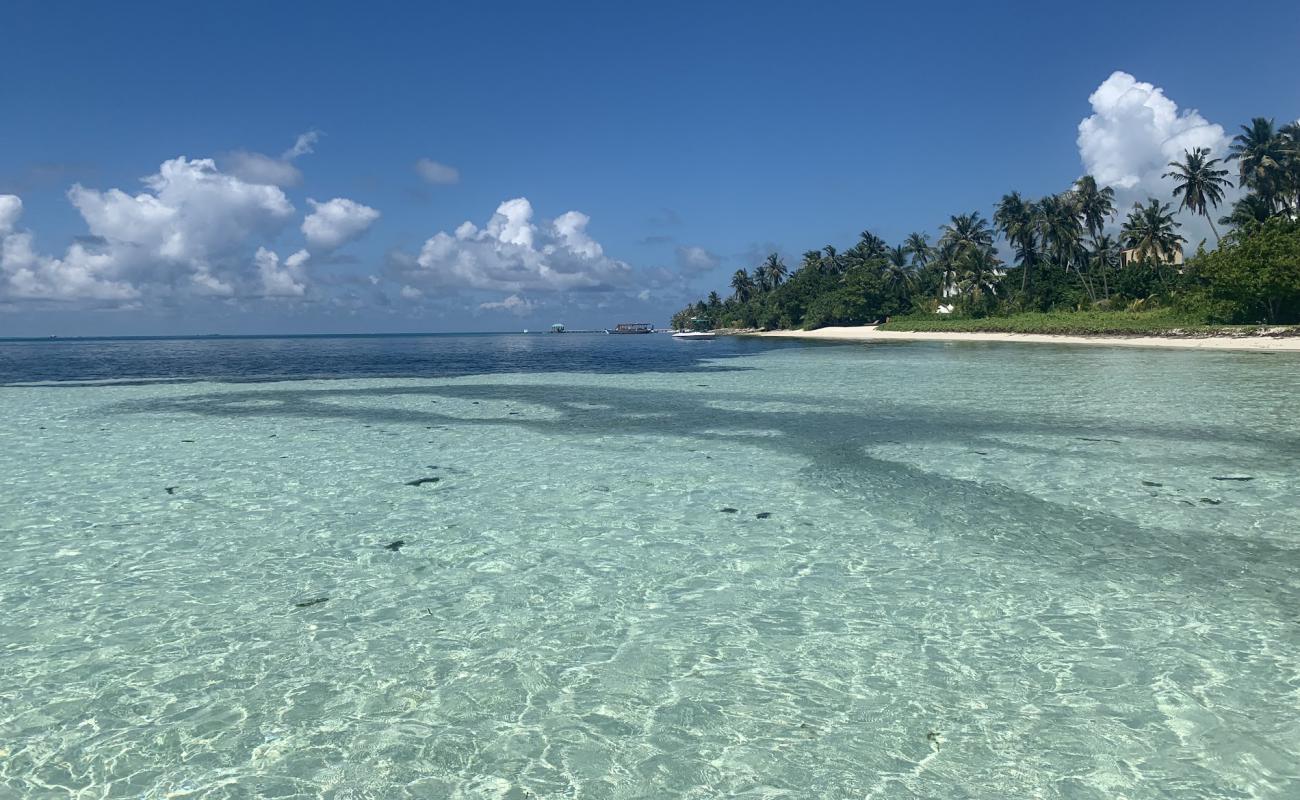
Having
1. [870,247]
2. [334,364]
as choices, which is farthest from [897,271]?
[334,364]

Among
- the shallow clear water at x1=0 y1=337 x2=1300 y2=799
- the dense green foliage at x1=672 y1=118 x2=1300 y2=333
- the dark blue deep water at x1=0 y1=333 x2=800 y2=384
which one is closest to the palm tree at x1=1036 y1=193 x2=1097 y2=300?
the dense green foliage at x1=672 y1=118 x2=1300 y2=333

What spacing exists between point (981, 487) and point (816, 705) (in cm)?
780

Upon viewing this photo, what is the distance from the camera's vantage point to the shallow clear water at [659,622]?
4.63 meters

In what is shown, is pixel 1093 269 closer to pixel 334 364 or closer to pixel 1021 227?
pixel 1021 227

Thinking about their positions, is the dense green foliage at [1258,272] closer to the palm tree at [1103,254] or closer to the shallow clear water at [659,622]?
the palm tree at [1103,254]

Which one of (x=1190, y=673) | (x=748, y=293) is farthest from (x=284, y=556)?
(x=748, y=293)

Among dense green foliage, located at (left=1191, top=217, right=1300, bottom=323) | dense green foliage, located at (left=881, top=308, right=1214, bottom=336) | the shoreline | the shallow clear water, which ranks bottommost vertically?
the shallow clear water

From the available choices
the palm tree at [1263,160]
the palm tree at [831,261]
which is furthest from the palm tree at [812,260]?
the palm tree at [1263,160]

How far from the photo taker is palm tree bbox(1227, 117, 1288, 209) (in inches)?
2665

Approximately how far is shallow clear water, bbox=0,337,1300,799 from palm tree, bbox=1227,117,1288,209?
72.0 m

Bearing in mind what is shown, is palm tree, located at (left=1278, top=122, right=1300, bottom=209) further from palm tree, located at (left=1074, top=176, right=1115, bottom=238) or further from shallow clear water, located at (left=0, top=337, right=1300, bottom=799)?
shallow clear water, located at (left=0, top=337, right=1300, bottom=799)

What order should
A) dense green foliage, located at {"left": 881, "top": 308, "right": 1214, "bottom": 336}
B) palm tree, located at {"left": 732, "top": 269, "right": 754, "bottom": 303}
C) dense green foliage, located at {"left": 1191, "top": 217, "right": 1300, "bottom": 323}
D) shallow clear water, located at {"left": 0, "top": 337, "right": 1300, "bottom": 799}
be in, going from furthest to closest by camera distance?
palm tree, located at {"left": 732, "top": 269, "right": 754, "bottom": 303}
dense green foliage, located at {"left": 881, "top": 308, "right": 1214, "bottom": 336}
dense green foliage, located at {"left": 1191, "top": 217, "right": 1300, "bottom": 323}
shallow clear water, located at {"left": 0, "top": 337, "right": 1300, "bottom": 799}

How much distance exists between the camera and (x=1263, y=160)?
223 ft

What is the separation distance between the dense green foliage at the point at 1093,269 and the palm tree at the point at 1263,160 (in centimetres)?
9
